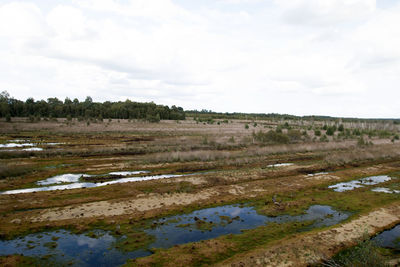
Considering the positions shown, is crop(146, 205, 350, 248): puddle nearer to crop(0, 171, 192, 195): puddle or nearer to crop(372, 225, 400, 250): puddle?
crop(372, 225, 400, 250): puddle

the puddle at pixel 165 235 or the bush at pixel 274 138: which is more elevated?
the bush at pixel 274 138

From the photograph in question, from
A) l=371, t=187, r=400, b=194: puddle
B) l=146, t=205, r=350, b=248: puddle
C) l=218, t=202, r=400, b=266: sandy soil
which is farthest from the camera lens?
l=371, t=187, r=400, b=194: puddle

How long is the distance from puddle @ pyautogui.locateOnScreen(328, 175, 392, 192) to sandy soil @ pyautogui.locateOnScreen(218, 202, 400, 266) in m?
5.96

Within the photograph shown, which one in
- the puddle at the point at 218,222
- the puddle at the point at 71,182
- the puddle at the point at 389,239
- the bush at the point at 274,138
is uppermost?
the bush at the point at 274,138

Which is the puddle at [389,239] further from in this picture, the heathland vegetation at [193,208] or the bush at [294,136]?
the bush at [294,136]

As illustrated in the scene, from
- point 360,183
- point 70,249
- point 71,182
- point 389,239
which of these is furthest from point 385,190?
point 71,182

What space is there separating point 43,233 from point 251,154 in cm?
2583

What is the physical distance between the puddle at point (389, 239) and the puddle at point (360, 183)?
6535mm

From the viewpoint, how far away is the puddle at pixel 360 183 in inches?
760

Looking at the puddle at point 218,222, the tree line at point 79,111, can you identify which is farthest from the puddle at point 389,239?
the tree line at point 79,111

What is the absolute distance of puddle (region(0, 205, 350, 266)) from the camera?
31.7ft

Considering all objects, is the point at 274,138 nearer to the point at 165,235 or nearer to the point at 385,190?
the point at 385,190

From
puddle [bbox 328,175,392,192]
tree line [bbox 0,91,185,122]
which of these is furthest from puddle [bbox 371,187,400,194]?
tree line [bbox 0,91,185,122]

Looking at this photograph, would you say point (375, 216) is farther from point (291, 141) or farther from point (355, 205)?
point (291, 141)
